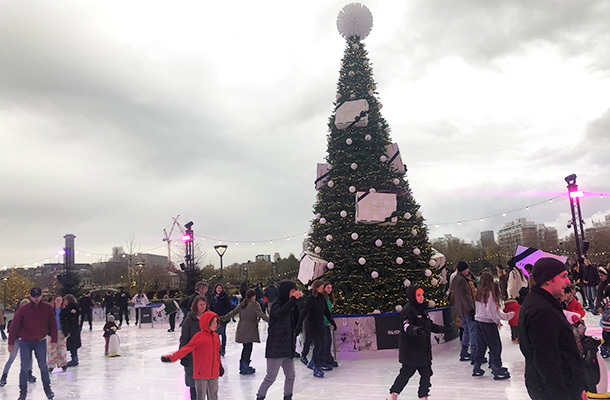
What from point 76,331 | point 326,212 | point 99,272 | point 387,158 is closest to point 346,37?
point 387,158

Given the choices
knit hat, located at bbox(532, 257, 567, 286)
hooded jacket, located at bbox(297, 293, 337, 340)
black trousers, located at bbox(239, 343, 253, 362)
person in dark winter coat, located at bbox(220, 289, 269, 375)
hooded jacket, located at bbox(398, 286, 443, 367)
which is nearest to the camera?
knit hat, located at bbox(532, 257, 567, 286)

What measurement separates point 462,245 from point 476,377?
5604 centimetres

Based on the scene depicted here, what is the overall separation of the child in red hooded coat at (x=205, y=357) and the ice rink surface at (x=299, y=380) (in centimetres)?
191

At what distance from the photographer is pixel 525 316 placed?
2982mm

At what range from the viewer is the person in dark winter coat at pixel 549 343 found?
2767 mm

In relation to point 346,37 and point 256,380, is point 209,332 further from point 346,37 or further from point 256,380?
point 346,37

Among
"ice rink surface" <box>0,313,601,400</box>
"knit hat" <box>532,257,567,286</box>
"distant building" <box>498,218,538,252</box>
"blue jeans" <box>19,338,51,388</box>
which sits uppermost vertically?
"distant building" <box>498,218,538,252</box>

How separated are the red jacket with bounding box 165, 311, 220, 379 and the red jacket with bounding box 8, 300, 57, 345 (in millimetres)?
3197

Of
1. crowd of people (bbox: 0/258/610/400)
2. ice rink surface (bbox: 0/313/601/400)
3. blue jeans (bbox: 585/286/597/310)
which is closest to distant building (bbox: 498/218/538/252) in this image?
blue jeans (bbox: 585/286/597/310)

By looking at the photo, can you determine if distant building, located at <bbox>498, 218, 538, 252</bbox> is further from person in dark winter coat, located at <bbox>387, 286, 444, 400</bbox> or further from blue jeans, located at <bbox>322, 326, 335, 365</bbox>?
person in dark winter coat, located at <bbox>387, 286, 444, 400</bbox>

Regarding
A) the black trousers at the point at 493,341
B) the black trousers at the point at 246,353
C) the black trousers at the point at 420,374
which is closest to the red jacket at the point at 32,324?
the black trousers at the point at 246,353

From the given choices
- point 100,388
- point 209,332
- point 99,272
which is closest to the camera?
point 209,332

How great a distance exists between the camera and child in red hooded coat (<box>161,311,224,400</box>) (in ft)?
16.2

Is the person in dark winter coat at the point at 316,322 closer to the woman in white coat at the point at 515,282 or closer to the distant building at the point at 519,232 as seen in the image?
the woman in white coat at the point at 515,282
